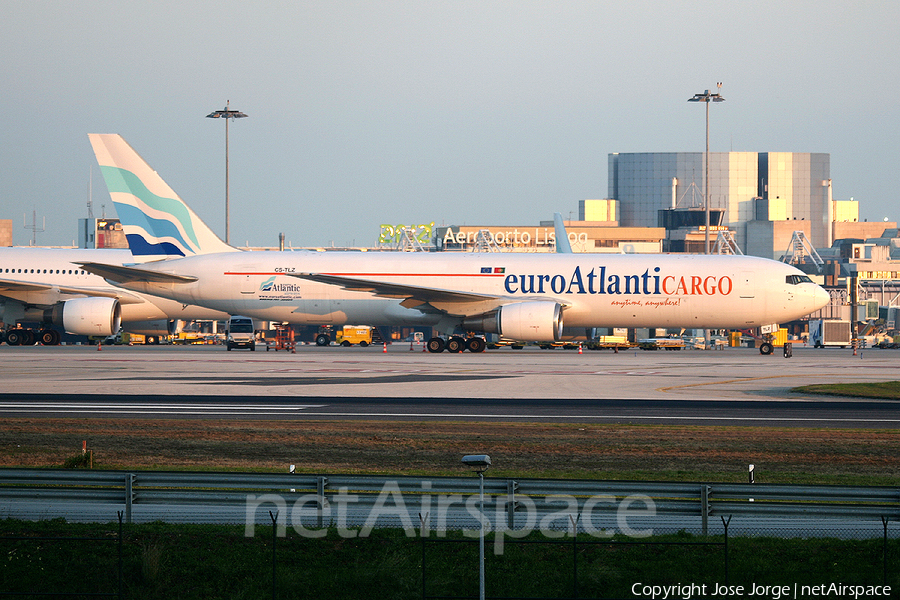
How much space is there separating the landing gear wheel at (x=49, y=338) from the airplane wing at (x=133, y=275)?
1282cm

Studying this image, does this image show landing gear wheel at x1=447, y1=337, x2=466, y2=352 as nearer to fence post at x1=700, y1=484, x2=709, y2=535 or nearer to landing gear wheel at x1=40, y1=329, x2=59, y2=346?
landing gear wheel at x1=40, y1=329, x2=59, y2=346

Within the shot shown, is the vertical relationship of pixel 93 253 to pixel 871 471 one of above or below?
above

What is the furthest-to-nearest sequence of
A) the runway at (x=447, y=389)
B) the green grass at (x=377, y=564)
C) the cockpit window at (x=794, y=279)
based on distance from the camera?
1. the cockpit window at (x=794, y=279)
2. the runway at (x=447, y=389)
3. the green grass at (x=377, y=564)

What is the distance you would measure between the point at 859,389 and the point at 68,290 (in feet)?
154

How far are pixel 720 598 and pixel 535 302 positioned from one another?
39.4m

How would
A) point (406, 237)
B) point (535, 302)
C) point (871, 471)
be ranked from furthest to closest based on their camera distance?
point (406, 237) → point (535, 302) → point (871, 471)

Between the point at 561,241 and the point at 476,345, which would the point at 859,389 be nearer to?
the point at 476,345

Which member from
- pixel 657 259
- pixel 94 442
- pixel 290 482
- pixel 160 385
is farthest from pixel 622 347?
pixel 290 482

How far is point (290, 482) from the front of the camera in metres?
13.0

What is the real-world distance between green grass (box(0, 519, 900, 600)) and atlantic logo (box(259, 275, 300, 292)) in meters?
41.0

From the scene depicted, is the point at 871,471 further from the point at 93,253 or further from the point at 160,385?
the point at 93,253

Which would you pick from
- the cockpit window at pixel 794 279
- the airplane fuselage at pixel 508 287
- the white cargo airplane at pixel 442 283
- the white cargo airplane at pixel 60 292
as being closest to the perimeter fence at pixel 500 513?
the white cargo airplane at pixel 442 283

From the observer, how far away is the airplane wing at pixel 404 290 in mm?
50812

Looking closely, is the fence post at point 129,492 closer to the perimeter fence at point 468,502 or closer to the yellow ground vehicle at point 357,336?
the perimeter fence at point 468,502
